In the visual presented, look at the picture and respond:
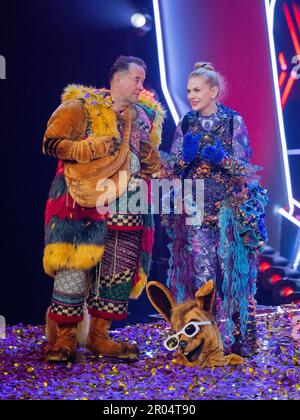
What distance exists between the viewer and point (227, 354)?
11.3 ft

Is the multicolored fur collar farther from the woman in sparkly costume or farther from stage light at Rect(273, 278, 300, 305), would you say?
stage light at Rect(273, 278, 300, 305)

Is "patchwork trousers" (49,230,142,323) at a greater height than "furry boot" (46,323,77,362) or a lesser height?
greater

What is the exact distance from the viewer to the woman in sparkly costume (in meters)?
3.31

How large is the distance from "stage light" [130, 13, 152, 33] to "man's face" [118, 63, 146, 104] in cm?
85

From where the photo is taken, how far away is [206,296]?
3.30m

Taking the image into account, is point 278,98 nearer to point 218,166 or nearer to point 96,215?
point 218,166

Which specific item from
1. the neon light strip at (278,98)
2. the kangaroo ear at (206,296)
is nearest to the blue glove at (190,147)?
the kangaroo ear at (206,296)

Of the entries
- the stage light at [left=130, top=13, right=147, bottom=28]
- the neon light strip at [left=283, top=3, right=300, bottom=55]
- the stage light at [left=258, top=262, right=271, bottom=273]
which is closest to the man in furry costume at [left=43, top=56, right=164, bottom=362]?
the stage light at [left=130, top=13, right=147, bottom=28]

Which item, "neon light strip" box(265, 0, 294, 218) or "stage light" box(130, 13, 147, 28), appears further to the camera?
"neon light strip" box(265, 0, 294, 218)

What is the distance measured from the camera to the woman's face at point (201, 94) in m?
3.33

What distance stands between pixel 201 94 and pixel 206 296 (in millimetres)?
939
